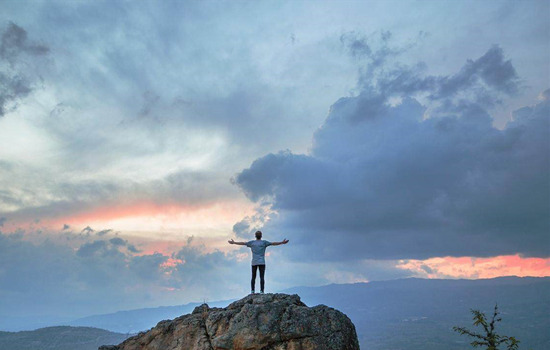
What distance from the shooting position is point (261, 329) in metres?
22.3

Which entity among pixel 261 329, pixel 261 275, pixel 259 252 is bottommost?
pixel 261 329

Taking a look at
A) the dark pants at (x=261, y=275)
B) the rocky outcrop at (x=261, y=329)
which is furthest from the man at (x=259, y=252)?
the rocky outcrop at (x=261, y=329)

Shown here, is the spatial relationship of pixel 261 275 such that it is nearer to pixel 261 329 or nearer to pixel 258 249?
pixel 258 249

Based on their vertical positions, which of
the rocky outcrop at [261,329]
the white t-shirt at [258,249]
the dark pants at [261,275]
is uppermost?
the white t-shirt at [258,249]

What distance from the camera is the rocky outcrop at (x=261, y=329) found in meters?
21.9

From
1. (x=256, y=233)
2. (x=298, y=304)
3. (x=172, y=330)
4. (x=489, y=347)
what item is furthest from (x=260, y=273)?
(x=489, y=347)

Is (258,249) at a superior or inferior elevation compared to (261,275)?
superior

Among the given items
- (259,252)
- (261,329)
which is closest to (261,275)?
(259,252)

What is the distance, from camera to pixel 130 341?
85.6ft

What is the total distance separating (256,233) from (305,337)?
8.32 metres

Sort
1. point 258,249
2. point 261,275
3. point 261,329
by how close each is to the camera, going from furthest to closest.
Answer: point 261,275 < point 258,249 < point 261,329

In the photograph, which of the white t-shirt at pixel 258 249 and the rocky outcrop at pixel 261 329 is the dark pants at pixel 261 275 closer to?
the white t-shirt at pixel 258 249

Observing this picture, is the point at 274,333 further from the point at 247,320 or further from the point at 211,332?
A: the point at 211,332

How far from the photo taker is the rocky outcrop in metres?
21.9
